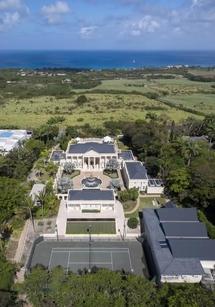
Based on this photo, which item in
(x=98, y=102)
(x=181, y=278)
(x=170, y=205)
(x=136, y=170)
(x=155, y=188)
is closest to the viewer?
(x=181, y=278)

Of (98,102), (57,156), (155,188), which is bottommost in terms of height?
(98,102)

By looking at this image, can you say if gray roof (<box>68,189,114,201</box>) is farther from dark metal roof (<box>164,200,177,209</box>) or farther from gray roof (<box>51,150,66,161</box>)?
gray roof (<box>51,150,66,161</box>)

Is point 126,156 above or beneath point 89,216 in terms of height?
above

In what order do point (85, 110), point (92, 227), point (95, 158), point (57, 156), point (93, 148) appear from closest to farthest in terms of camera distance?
1. point (92, 227)
2. point (95, 158)
3. point (93, 148)
4. point (57, 156)
5. point (85, 110)

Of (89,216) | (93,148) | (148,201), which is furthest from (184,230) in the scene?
(93,148)

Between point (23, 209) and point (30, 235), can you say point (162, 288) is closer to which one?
point (30, 235)

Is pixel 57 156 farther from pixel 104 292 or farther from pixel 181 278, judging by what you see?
pixel 104 292

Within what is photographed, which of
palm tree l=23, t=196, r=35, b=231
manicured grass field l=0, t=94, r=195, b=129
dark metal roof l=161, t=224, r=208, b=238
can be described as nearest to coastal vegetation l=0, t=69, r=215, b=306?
palm tree l=23, t=196, r=35, b=231
